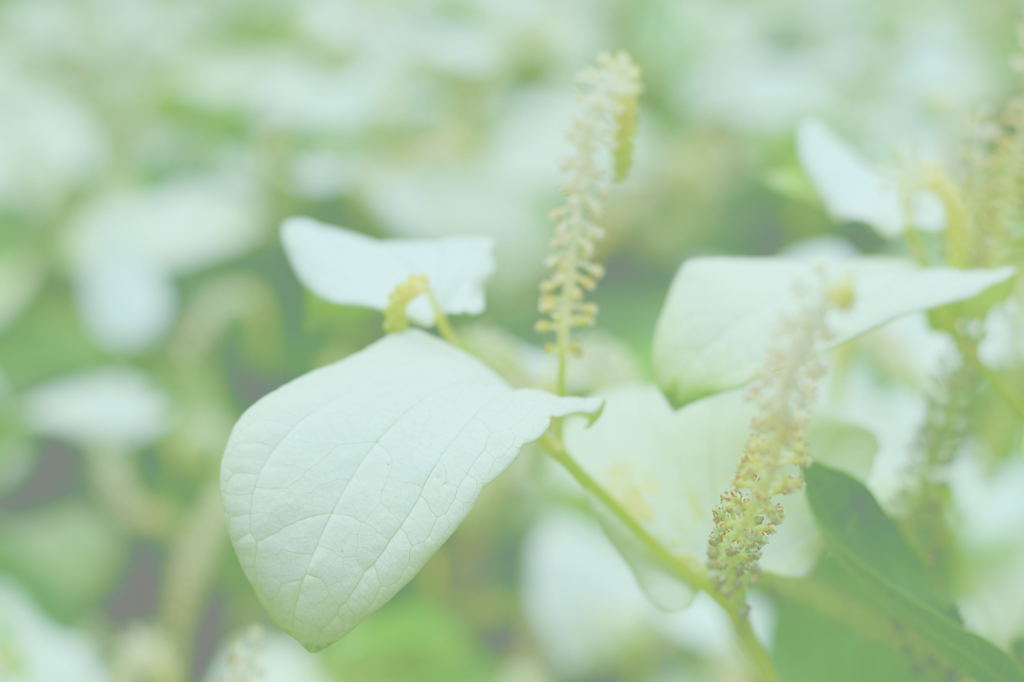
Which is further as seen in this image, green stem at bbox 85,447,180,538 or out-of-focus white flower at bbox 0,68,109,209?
out-of-focus white flower at bbox 0,68,109,209

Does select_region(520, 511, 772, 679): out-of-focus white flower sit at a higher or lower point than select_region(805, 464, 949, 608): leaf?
lower

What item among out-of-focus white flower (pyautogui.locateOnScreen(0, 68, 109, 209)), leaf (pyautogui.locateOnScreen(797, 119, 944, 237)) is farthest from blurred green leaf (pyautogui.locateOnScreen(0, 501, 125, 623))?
leaf (pyautogui.locateOnScreen(797, 119, 944, 237))

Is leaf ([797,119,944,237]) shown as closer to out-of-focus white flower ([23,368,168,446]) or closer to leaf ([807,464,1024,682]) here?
leaf ([807,464,1024,682])

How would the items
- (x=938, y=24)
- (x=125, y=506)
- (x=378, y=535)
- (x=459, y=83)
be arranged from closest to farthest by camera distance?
(x=378, y=535)
(x=125, y=506)
(x=459, y=83)
(x=938, y=24)

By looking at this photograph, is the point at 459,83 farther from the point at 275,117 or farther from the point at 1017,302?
the point at 1017,302

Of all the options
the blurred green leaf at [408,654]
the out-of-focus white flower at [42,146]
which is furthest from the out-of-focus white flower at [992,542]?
the out-of-focus white flower at [42,146]

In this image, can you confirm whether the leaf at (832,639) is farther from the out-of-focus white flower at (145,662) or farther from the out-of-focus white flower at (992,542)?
the out-of-focus white flower at (145,662)

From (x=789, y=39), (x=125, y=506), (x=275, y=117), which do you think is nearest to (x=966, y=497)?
(x=125, y=506)
